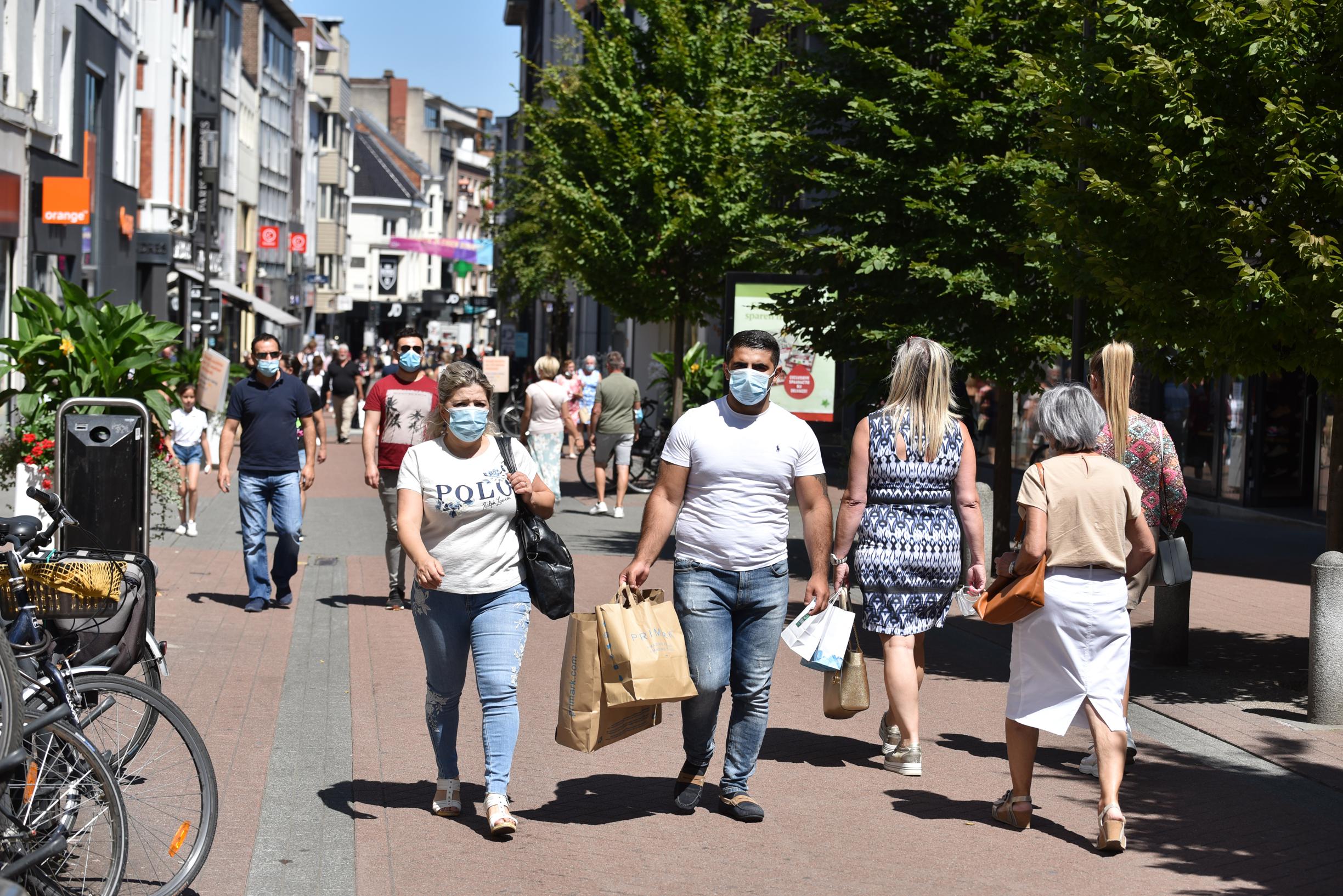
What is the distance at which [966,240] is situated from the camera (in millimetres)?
13297

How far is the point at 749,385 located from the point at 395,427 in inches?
224

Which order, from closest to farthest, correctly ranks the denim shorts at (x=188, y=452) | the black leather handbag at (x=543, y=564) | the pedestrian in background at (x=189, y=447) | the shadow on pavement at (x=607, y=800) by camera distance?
the black leather handbag at (x=543, y=564)
the shadow on pavement at (x=607, y=800)
the pedestrian in background at (x=189, y=447)
the denim shorts at (x=188, y=452)

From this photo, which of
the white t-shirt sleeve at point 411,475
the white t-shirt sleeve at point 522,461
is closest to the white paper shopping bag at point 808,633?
the white t-shirt sleeve at point 522,461

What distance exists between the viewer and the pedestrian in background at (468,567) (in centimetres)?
602

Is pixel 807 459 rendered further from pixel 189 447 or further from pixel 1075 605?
pixel 189 447

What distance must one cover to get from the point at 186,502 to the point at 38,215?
10.7 m

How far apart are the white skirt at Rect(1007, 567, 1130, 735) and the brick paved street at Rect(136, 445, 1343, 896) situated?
18.9 inches

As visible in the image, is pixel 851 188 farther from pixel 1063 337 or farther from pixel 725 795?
pixel 725 795

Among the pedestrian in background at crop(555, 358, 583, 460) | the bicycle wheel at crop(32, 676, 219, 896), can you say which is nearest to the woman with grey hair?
the bicycle wheel at crop(32, 676, 219, 896)

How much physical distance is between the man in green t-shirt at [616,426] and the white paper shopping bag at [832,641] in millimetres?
12449

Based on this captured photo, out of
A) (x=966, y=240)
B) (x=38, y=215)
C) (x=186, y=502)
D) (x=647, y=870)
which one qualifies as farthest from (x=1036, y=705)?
(x=38, y=215)

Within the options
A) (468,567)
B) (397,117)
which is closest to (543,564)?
A: (468,567)

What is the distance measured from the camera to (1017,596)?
6.09 metres

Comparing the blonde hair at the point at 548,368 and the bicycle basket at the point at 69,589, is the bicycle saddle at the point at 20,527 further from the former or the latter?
the blonde hair at the point at 548,368
